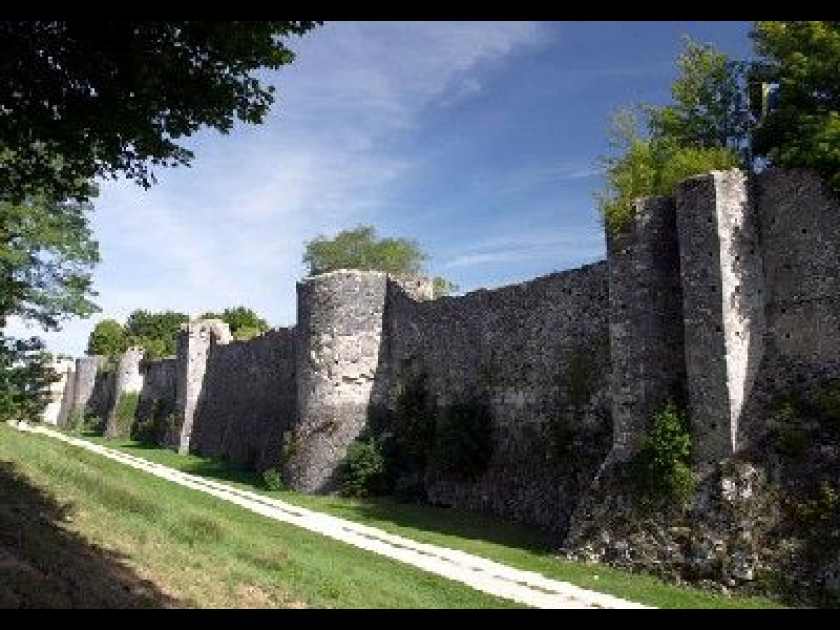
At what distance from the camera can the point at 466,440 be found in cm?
2291

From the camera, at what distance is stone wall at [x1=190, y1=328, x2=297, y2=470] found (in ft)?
107

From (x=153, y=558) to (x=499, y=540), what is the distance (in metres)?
9.01

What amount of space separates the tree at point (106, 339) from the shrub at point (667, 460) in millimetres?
68578

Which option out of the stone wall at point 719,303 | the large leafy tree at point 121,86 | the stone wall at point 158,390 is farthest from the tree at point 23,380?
the stone wall at point 158,390

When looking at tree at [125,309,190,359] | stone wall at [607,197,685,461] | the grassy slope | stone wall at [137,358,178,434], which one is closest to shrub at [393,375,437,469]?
the grassy slope

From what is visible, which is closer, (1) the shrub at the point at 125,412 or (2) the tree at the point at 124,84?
(2) the tree at the point at 124,84

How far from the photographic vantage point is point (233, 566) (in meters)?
12.7

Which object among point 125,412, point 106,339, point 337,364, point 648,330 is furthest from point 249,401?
point 106,339

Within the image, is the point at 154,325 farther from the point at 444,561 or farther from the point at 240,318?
the point at 444,561

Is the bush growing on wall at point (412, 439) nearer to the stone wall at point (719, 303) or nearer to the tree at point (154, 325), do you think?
the stone wall at point (719, 303)

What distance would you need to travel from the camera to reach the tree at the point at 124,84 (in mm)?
8531

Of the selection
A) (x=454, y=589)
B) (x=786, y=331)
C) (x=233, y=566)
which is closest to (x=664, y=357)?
(x=786, y=331)
